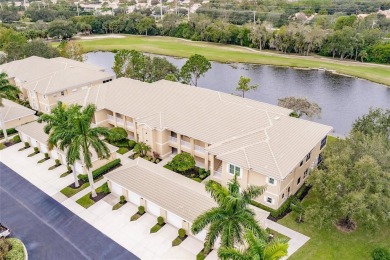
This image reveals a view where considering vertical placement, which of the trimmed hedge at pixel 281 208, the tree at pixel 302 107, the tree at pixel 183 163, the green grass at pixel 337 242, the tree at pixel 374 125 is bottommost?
the green grass at pixel 337 242

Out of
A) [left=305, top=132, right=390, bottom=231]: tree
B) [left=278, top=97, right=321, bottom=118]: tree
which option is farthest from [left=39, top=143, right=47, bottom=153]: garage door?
[left=278, top=97, right=321, bottom=118]: tree

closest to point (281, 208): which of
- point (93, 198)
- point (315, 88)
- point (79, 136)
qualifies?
point (93, 198)

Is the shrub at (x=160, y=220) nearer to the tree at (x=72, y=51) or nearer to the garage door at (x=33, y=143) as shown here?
the garage door at (x=33, y=143)

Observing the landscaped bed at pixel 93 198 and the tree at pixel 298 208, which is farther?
the landscaped bed at pixel 93 198

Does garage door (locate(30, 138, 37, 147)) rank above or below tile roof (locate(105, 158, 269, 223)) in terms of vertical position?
below

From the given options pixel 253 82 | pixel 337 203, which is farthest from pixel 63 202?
pixel 253 82

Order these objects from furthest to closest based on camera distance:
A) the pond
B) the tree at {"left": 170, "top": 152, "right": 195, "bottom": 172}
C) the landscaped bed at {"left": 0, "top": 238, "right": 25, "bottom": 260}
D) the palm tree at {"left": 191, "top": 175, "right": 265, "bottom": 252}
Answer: the pond → the tree at {"left": 170, "top": 152, "right": 195, "bottom": 172} → the landscaped bed at {"left": 0, "top": 238, "right": 25, "bottom": 260} → the palm tree at {"left": 191, "top": 175, "right": 265, "bottom": 252}

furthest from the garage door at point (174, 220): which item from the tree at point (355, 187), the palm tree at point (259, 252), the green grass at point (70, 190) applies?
the palm tree at point (259, 252)

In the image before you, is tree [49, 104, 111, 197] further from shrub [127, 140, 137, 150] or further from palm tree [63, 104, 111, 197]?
shrub [127, 140, 137, 150]
